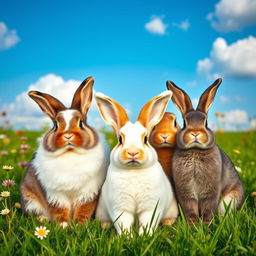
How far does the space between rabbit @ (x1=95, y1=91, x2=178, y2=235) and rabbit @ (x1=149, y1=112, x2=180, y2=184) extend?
14.8 inches

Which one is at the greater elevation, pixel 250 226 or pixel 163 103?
pixel 163 103

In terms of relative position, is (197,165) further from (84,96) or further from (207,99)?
(84,96)

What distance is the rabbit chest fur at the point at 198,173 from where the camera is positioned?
391cm

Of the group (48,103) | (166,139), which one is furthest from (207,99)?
(48,103)

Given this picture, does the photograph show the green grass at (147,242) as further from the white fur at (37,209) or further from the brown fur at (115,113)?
the brown fur at (115,113)

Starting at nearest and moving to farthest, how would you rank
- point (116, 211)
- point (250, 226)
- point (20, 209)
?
point (250, 226)
point (116, 211)
point (20, 209)

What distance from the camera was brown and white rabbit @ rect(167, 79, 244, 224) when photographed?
383cm

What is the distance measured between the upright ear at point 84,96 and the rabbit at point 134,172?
318 mm

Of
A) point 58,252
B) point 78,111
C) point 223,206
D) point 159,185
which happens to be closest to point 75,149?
point 78,111

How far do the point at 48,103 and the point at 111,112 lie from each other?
0.80m

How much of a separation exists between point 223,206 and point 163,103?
1427 mm

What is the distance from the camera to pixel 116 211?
363cm

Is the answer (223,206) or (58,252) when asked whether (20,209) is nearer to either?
(58,252)

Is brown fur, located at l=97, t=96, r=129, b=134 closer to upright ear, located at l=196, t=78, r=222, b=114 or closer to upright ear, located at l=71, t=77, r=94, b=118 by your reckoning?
upright ear, located at l=71, t=77, r=94, b=118
